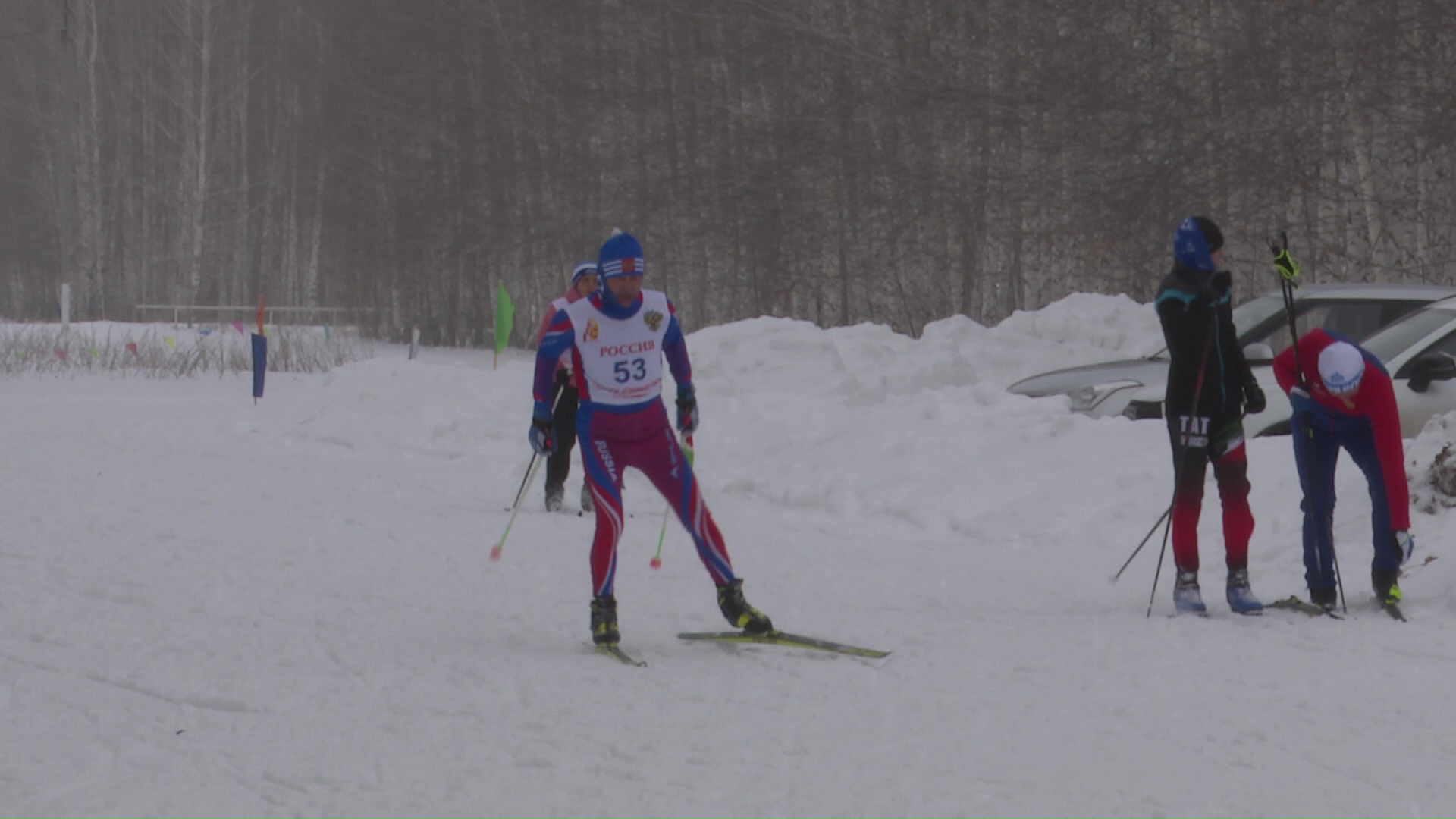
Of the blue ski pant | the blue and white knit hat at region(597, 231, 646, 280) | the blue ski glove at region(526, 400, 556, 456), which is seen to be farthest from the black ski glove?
the blue ski glove at region(526, 400, 556, 456)

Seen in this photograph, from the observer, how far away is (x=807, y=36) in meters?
27.5

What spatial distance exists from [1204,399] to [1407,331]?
4.23 m

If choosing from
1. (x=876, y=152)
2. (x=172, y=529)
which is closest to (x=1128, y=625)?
(x=172, y=529)

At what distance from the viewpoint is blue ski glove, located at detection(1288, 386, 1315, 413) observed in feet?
26.5

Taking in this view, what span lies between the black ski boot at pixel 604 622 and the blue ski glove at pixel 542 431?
713 millimetres

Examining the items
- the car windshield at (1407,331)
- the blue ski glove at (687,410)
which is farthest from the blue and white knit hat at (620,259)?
the car windshield at (1407,331)

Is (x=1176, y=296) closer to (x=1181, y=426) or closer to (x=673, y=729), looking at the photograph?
(x=1181, y=426)

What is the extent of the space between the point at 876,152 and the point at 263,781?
23311 millimetres

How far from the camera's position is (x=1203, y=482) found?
802 centimetres

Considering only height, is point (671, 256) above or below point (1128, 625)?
above

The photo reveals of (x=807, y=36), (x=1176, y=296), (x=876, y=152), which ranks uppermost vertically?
(x=807, y=36)

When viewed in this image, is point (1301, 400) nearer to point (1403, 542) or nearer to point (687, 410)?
point (1403, 542)

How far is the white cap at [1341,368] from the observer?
25.5 ft

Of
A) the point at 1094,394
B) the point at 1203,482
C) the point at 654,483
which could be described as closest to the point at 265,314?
the point at 1094,394
